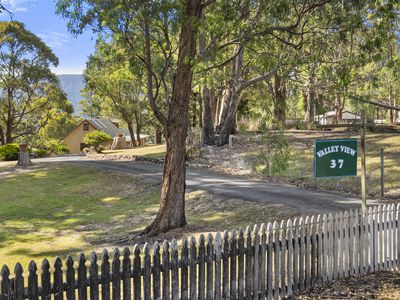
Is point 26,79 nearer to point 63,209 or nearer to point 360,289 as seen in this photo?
point 63,209

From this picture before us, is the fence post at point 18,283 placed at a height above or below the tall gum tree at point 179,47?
below

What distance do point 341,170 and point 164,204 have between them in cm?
610

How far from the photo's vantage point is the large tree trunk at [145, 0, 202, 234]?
13.3 meters

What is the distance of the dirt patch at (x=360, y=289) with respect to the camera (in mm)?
8156

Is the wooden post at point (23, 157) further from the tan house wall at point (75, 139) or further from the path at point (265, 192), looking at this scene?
the tan house wall at point (75, 139)

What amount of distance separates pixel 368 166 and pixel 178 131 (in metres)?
12.5

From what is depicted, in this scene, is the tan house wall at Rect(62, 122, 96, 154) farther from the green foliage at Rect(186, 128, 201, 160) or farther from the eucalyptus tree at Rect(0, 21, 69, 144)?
the green foliage at Rect(186, 128, 201, 160)

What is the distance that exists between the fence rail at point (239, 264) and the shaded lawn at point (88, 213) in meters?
4.88

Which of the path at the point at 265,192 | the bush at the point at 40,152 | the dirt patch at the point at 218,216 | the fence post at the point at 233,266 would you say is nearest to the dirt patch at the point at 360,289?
the fence post at the point at 233,266

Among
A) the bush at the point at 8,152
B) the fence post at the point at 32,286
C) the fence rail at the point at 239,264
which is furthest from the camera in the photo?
the bush at the point at 8,152

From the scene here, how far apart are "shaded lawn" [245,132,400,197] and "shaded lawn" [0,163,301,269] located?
216 inches

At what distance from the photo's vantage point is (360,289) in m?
8.51

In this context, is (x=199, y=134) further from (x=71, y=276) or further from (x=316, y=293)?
(x=71, y=276)

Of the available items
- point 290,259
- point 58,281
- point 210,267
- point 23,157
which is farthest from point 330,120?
point 58,281
